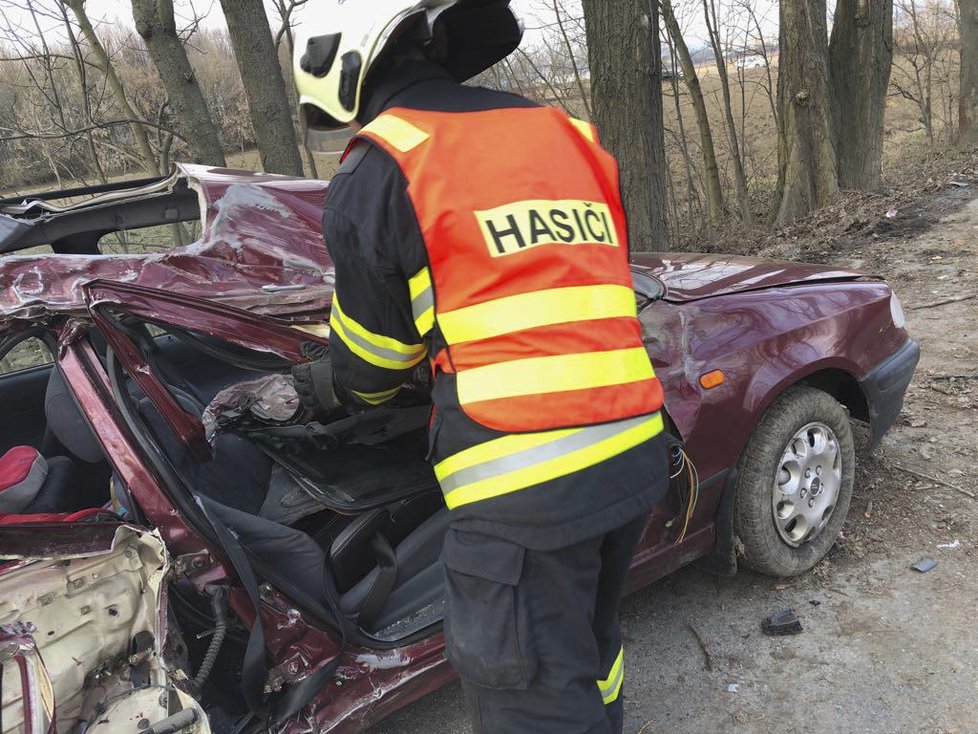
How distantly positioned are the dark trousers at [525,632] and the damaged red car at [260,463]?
0.62 m

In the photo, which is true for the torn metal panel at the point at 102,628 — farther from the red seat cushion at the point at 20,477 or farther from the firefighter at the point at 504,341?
the firefighter at the point at 504,341

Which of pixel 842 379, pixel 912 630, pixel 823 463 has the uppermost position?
pixel 842 379

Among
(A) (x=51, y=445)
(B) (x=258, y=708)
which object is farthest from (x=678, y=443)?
(A) (x=51, y=445)

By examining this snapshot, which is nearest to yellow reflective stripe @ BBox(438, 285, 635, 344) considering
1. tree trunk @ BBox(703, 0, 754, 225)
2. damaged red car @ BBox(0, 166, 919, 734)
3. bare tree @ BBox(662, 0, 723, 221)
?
damaged red car @ BBox(0, 166, 919, 734)

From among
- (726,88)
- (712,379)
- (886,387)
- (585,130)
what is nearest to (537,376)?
(585,130)

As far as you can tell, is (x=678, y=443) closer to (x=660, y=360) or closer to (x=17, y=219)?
(x=660, y=360)

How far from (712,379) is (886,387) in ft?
3.18

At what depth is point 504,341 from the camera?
4.74 feet

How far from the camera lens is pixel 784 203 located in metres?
8.81

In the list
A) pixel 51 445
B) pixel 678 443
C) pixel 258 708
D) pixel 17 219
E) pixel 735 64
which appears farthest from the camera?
pixel 735 64

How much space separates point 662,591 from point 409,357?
1762mm

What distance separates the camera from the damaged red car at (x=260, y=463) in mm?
1730

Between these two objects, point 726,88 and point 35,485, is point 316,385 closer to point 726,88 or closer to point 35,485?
point 35,485

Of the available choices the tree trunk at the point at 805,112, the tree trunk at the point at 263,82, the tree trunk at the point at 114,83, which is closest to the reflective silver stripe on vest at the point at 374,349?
the tree trunk at the point at 263,82
